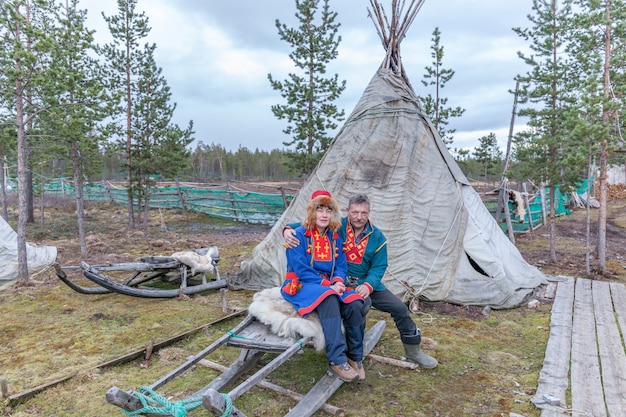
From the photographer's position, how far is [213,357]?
157 inches

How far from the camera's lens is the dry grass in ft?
10.3

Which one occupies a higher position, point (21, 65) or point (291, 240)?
point (21, 65)

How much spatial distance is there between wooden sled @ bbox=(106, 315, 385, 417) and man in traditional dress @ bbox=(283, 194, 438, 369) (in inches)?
31.1

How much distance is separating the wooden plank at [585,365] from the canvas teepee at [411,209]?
2.44 ft

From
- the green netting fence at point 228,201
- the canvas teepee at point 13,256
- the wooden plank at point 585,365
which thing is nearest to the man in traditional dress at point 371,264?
the wooden plank at point 585,365

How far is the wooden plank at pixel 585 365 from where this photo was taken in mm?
2980

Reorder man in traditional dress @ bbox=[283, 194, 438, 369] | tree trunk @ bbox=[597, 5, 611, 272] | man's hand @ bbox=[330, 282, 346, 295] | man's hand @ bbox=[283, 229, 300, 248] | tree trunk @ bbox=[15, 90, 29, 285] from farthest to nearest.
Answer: tree trunk @ bbox=[597, 5, 611, 272] < tree trunk @ bbox=[15, 90, 29, 285] < man in traditional dress @ bbox=[283, 194, 438, 369] < man's hand @ bbox=[283, 229, 300, 248] < man's hand @ bbox=[330, 282, 346, 295]

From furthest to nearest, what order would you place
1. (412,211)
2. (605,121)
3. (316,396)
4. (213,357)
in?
(605,121), (412,211), (213,357), (316,396)

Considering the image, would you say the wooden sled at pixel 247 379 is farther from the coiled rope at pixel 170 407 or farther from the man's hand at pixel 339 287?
the man's hand at pixel 339 287

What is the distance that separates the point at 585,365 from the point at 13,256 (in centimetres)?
899

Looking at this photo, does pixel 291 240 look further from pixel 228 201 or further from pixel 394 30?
pixel 228 201

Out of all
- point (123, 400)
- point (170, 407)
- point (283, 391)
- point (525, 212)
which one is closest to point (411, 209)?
point (283, 391)

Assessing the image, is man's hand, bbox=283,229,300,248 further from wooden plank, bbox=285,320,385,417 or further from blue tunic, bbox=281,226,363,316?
wooden plank, bbox=285,320,385,417

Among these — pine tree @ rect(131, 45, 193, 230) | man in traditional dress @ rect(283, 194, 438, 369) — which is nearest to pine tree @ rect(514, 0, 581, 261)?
man in traditional dress @ rect(283, 194, 438, 369)
